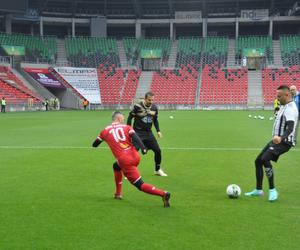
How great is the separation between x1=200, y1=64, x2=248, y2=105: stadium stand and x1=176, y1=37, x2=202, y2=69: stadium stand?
90.5 inches

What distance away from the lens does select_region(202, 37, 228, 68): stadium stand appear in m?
66.9

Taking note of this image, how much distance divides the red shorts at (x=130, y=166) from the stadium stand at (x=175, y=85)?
52603 mm

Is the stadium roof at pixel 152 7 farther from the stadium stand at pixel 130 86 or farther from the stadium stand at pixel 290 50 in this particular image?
the stadium stand at pixel 130 86

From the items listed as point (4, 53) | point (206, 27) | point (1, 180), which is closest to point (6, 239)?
point (1, 180)

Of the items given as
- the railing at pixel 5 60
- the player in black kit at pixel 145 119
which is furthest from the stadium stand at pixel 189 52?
the player in black kit at pixel 145 119

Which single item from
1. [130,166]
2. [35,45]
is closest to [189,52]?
[35,45]

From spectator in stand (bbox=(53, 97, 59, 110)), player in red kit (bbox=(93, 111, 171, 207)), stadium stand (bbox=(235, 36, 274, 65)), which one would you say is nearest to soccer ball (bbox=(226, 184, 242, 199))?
player in red kit (bbox=(93, 111, 171, 207))

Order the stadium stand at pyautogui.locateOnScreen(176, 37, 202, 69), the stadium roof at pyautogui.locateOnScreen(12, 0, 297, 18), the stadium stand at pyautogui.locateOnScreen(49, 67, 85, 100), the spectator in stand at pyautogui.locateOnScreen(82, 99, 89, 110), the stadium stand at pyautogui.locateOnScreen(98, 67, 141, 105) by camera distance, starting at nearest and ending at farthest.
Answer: the spectator in stand at pyautogui.locateOnScreen(82, 99, 89, 110) < the stadium stand at pyautogui.locateOnScreen(49, 67, 85, 100) < the stadium stand at pyautogui.locateOnScreen(98, 67, 141, 105) < the stadium stand at pyautogui.locateOnScreen(176, 37, 202, 69) < the stadium roof at pyautogui.locateOnScreen(12, 0, 297, 18)

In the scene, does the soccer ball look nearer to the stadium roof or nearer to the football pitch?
the football pitch

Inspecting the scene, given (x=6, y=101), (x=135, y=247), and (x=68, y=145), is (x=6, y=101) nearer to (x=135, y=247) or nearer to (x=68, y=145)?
(x=68, y=145)

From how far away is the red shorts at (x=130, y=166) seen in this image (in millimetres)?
7656

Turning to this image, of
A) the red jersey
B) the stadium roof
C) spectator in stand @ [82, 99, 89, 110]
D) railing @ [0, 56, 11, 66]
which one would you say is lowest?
spectator in stand @ [82, 99, 89, 110]

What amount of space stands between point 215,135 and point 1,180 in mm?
13035

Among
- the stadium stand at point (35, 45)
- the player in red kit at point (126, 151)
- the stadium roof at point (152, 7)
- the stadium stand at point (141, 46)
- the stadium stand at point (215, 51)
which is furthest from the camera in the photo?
the stadium roof at point (152, 7)
